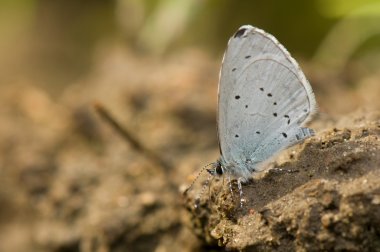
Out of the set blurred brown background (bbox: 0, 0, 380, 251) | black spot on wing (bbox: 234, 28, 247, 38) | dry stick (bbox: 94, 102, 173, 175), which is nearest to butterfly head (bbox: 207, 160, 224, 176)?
blurred brown background (bbox: 0, 0, 380, 251)

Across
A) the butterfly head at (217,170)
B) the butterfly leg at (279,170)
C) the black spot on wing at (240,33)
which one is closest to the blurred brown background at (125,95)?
the butterfly head at (217,170)

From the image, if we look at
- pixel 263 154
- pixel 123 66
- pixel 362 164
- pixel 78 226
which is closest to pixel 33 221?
pixel 78 226

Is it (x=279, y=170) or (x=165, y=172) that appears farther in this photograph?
(x=165, y=172)

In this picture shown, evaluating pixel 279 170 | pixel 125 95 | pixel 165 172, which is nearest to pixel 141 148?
pixel 165 172

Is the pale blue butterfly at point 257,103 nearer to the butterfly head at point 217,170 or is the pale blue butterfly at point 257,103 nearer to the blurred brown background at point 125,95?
the butterfly head at point 217,170

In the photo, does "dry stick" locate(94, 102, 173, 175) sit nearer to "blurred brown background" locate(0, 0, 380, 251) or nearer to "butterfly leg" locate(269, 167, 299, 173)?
"blurred brown background" locate(0, 0, 380, 251)

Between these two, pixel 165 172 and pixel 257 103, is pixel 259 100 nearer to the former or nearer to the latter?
pixel 257 103
